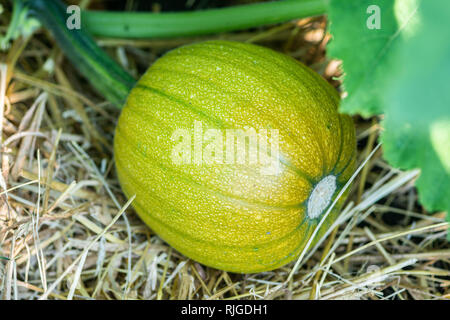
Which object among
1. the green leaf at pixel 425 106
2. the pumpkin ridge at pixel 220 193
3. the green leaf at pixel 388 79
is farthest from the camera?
the pumpkin ridge at pixel 220 193

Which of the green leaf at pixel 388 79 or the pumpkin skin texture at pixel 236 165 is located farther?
the pumpkin skin texture at pixel 236 165

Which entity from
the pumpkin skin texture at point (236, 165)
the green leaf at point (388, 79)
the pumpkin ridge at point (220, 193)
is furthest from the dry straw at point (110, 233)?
the green leaf at point (388, 79)

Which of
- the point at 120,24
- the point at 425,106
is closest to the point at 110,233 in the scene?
the point at 120,24

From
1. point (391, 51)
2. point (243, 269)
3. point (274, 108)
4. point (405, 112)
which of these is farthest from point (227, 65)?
point (405, 112)

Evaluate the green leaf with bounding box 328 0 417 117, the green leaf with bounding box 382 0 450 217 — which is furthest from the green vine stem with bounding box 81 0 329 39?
the green leaf with bounding box 382 0 450 217

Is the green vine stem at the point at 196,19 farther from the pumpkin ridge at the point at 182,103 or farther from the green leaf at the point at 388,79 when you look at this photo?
the green leaf at the point at 388,79

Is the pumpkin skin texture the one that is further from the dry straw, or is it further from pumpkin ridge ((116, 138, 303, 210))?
the dry straw
